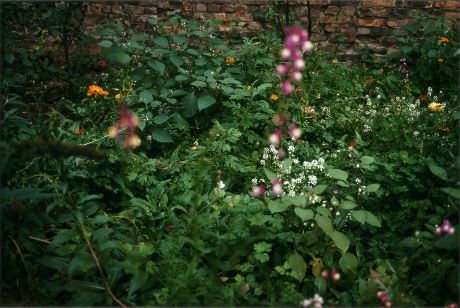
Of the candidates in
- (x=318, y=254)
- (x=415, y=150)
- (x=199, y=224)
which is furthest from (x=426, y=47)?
(x=199, y=224)

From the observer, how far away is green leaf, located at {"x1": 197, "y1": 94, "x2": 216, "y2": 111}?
3.09 meters

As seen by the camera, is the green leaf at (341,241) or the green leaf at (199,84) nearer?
the green leaf at (341,241)

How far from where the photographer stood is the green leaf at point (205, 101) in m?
3.09

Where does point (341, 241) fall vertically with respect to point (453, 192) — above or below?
below

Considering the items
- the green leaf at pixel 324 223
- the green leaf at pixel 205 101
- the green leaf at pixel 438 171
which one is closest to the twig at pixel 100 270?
the green leaf at pixel 324 223

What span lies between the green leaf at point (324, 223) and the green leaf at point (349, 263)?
16cm

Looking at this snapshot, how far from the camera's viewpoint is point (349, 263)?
2.14 metres

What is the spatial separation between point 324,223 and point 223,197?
590 mm

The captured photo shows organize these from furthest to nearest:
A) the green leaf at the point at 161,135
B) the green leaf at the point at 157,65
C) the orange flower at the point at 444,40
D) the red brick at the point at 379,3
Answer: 1. the red brick at the point at 379,3
2. the orange flower at the point at 444,40
3. the green leaf at the point at 157,65
4. the green leaf at the point at 161,135

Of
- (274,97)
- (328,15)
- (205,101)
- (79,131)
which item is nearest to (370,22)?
(328,15)

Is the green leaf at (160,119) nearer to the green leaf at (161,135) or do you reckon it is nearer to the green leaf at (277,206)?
the green leaf at (161,135)

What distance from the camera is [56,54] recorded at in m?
4.36

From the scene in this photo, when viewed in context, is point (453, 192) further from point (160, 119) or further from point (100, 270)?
point (160, 119)

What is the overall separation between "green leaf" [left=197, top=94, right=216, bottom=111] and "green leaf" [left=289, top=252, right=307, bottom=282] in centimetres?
129
